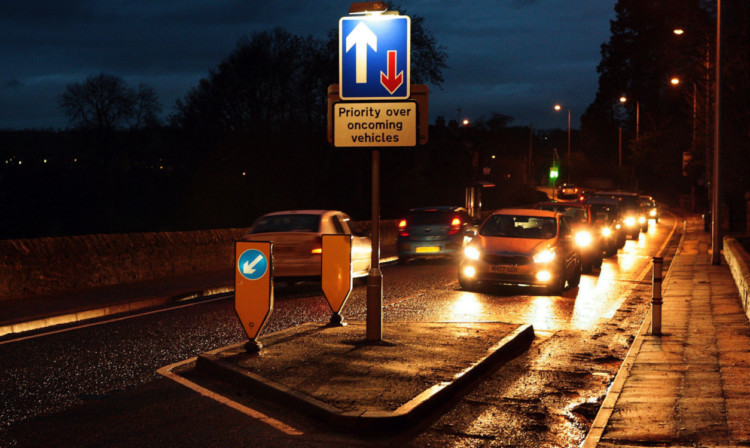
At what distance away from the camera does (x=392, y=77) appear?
29.5 feet

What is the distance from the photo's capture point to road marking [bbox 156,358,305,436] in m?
6.25

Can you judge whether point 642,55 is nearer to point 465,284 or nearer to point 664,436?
point 465,284

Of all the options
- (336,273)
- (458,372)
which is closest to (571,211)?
(336,273)

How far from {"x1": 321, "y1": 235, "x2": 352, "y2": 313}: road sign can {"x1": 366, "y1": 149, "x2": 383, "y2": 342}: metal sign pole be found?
62.2 inches

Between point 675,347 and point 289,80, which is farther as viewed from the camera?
point 289,80

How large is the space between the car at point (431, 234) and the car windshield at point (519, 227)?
17.4ft

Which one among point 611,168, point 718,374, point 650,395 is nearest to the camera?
point 650,395

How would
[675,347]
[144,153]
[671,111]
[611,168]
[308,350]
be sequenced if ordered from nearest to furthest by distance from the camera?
[308,350] → [675,347] → [144,153] → [671,111] → [611,168]

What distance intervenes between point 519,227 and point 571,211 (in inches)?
271

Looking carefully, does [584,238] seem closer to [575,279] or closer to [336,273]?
[575,279]

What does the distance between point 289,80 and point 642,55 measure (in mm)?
51083

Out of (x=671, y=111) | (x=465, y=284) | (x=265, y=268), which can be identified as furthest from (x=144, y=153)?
(x=265, y=268)

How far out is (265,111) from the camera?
60406 millimetres

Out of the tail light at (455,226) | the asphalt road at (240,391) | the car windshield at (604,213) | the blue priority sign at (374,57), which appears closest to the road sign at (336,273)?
the asphalt road at (240,391)
